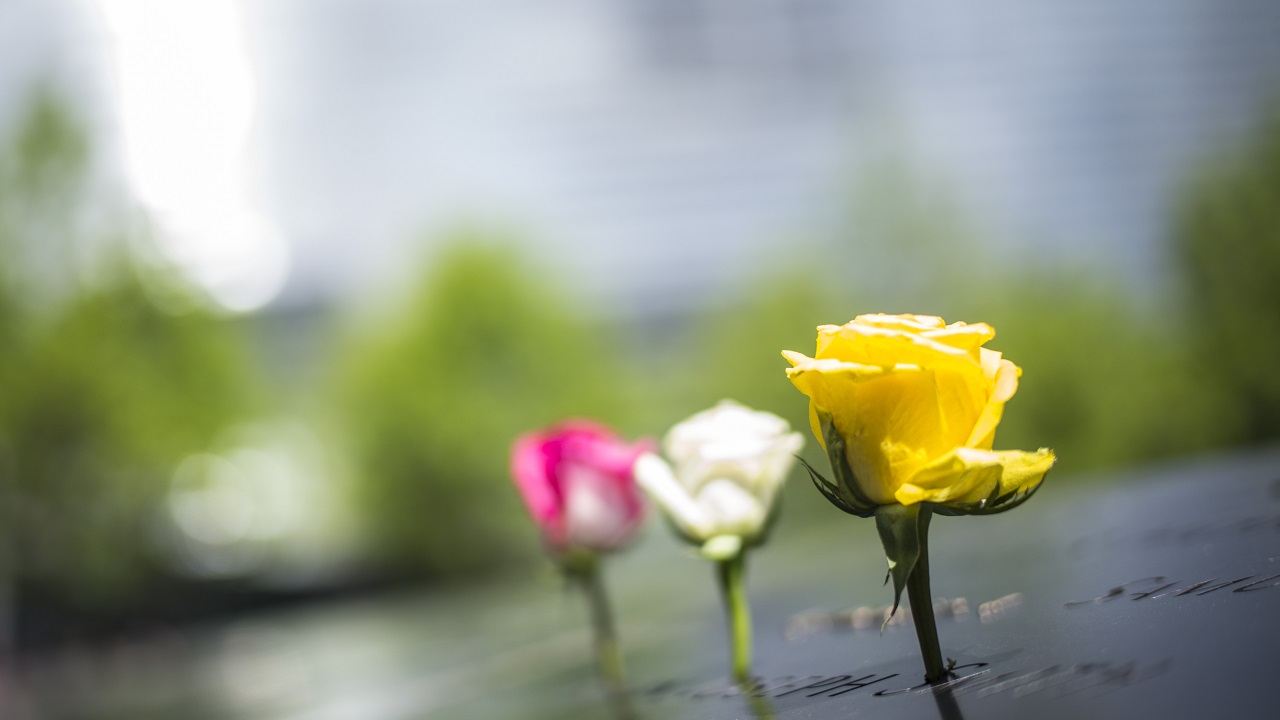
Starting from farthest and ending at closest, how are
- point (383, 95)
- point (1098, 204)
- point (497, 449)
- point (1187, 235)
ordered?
point (383, 95) < point (1098, 204) < point (497, 449) < point (1187, 235)

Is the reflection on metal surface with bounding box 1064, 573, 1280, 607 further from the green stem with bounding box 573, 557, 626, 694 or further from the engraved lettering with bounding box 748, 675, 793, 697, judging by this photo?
the green stem with bounding box 573, 557, 626, 694

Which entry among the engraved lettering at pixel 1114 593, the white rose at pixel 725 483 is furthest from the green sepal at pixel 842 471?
the engraved lettering at pixel 1114 593

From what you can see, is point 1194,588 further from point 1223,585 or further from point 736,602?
point 736,602

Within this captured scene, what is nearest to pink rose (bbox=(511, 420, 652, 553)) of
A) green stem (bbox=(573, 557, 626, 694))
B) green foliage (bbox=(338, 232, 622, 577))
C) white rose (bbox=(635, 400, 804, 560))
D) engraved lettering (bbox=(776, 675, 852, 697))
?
green stem (bbox=(573, 557, 626, 694))

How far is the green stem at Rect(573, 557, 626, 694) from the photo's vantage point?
1.66 meters

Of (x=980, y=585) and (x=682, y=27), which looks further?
(x=682, y=27)

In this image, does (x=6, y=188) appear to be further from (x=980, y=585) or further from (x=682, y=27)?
(x=682, y=27)

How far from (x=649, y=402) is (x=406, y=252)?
587cm

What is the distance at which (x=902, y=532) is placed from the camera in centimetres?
81

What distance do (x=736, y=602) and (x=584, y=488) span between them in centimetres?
37

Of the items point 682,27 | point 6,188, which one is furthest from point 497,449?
point 682,27

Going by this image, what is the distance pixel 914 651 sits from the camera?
119 centimetres

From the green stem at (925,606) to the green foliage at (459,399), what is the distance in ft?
56.3

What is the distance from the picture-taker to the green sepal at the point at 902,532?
81cm
